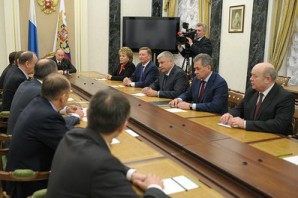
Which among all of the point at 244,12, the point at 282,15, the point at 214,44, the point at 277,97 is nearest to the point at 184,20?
the point at 214,44

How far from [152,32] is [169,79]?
385 cm

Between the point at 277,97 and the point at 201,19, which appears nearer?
the point at 277,97

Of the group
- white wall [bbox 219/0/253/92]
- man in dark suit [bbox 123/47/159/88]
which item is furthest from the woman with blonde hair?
white wall [bbox 219/0/253/92]

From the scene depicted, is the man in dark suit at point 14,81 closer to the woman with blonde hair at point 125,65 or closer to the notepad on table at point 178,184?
the woman with blonde hair at point 125,65

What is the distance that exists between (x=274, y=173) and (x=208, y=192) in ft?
1.38

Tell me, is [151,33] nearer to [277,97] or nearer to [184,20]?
[184,20]

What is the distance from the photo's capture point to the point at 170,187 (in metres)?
1.52

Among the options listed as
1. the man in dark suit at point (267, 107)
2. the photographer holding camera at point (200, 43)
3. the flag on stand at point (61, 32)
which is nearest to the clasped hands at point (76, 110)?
the man in dark suit at point (267, 107)

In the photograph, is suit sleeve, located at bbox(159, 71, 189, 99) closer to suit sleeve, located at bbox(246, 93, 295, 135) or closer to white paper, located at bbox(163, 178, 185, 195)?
suit sleeve, located at bbox(246, 93, 295, 135)

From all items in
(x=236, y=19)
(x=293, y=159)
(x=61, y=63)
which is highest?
(x=236, y=19)

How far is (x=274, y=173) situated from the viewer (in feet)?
5.49

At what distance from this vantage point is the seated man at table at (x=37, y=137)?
1.94 m

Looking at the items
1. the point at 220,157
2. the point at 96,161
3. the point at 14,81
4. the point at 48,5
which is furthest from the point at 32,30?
the point at 96,161

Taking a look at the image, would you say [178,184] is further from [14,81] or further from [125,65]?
[125,65]
